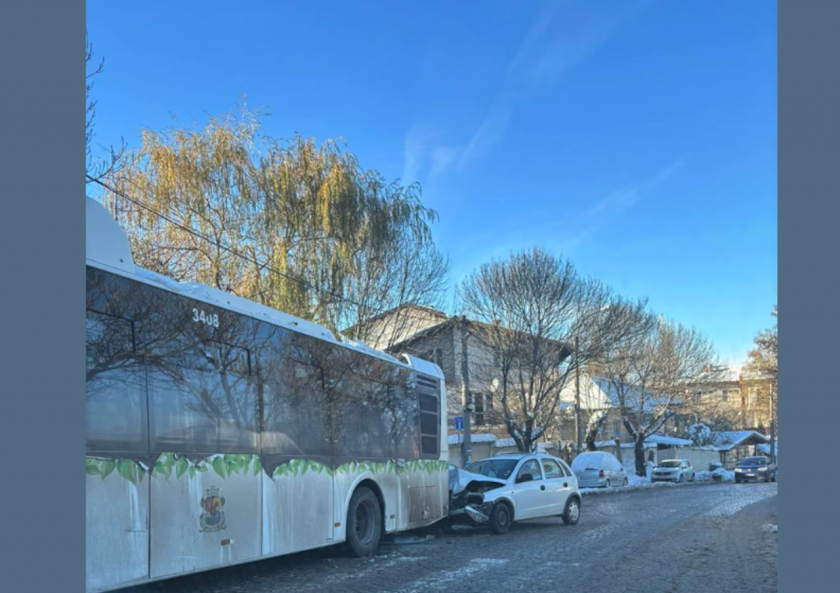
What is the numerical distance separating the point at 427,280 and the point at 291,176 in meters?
5.94

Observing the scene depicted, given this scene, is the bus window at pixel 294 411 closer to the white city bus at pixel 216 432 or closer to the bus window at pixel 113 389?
the white city bus at pixel 216 432

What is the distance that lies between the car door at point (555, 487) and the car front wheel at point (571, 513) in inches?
5.8

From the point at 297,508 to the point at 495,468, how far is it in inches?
265

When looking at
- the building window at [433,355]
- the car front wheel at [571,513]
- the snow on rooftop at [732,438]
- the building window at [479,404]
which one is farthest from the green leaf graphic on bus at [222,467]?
the snow on rooftop at [732,438]

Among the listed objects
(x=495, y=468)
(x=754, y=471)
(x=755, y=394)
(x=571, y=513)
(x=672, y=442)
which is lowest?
(x=672, y=442)

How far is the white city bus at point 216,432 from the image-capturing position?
6.50 m

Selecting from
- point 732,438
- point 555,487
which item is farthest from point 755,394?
point 555,487

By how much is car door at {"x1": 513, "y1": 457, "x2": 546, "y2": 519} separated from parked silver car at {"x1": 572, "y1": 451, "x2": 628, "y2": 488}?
16.0 m

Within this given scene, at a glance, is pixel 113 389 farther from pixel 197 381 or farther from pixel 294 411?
pixel 294 411

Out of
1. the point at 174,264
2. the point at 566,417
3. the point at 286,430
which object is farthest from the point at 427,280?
the point at 566,417

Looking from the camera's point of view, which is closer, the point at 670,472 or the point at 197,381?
the point at 197,381

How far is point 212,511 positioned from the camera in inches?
307

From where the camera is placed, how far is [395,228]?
2064 cm

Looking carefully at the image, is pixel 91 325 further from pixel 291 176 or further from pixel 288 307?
pixel 291 176
